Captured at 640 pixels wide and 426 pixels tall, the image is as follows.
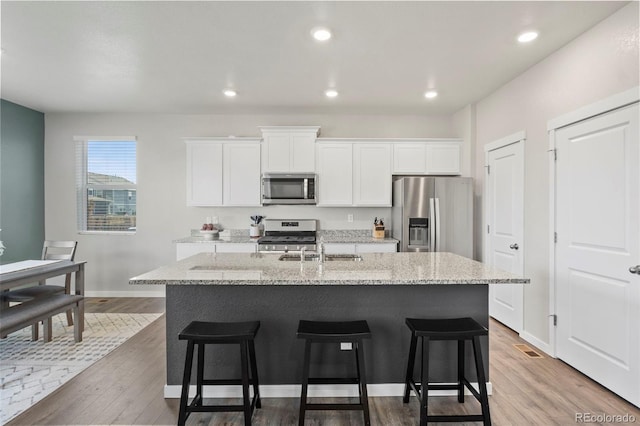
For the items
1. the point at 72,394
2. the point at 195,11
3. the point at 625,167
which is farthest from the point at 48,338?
the point at 625,167

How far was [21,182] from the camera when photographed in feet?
14.8

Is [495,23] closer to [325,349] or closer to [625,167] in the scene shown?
[625,167]

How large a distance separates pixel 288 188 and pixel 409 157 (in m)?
1.76

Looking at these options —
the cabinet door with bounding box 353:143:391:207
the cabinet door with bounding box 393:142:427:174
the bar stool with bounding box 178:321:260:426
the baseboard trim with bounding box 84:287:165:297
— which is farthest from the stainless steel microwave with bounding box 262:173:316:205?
the bar stool with bounding box 178:321:260:426

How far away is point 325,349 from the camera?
2.30m

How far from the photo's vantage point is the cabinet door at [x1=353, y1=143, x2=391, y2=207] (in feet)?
15.1

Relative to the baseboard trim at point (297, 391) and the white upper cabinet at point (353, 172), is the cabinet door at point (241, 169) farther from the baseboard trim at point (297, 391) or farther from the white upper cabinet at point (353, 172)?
the baseboard trim at point (297, 391)

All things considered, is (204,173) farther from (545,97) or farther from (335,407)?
(545,97)

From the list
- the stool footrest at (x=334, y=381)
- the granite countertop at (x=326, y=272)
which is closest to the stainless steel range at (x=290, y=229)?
the granite countertop at (x=326, y=272)

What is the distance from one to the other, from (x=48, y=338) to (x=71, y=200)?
8.03 ft

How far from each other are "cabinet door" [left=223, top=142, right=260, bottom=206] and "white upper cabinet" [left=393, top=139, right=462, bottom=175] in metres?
1.96

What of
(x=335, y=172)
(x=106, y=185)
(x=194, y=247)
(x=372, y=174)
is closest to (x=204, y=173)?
(x=194, y=247)

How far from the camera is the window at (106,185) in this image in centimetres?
496

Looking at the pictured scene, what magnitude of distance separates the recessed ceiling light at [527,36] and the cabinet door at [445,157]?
6.50ft
